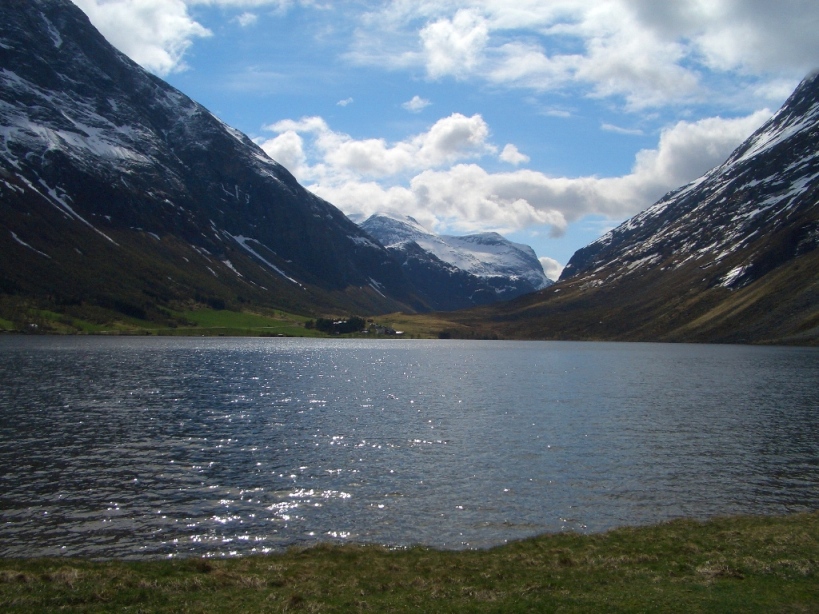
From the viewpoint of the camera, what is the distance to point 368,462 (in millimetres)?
56375

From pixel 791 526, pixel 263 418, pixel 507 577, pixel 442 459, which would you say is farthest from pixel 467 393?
pixel 507 577

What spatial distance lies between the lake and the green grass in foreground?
3.67 meters

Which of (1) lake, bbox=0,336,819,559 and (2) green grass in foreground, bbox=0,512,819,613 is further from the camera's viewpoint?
(1) lake, bbox=0,336,819,559

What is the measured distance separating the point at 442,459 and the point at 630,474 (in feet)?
53.1

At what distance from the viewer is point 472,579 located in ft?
94.9

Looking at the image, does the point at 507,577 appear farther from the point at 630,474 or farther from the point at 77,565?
the point at 630,474

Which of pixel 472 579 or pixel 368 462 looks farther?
pixel 368 462

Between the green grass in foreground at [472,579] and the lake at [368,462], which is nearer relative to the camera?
the green grass in foreground at [472,579]

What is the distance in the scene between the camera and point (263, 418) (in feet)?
261

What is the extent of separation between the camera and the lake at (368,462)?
3922 cm

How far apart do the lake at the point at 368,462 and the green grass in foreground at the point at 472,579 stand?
367 centimetres

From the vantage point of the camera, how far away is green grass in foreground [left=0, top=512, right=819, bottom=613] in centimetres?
2481

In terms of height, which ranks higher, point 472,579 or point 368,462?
point 472,579

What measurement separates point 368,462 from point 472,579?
92.6 ft
